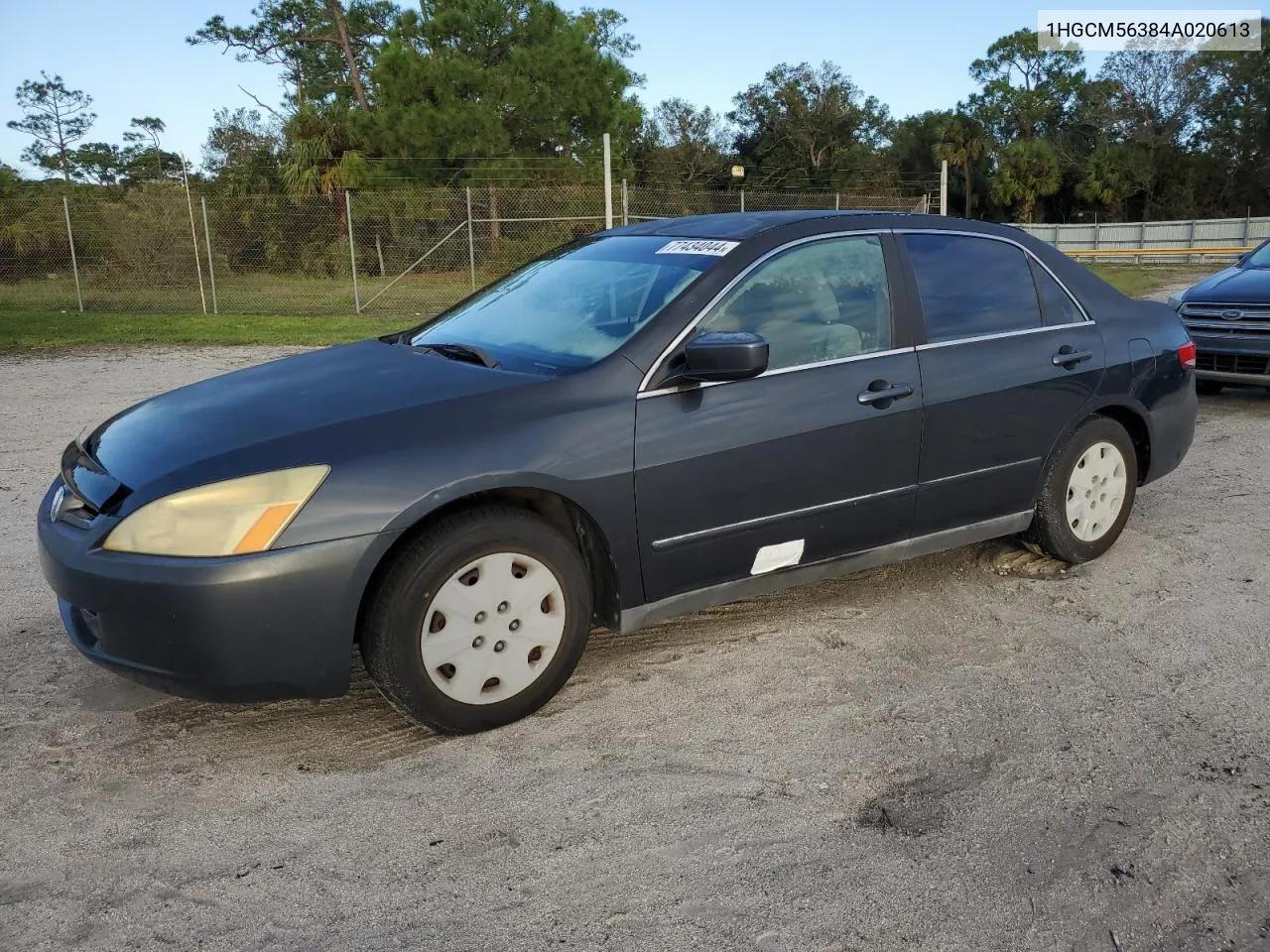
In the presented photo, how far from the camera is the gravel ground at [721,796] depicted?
8.08 ft

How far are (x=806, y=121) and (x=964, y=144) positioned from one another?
821 cm

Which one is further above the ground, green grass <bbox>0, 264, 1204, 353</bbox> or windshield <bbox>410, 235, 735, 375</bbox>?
windshield <bbox>410, 235, 735, 375</bbox>

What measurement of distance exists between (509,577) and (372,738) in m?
0.67

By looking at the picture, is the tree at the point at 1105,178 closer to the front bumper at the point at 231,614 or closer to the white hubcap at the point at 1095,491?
the white hubcap at the point at 1095,491

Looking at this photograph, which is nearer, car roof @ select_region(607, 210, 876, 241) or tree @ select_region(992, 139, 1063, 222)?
car roof @ select_region(607, 210, 876, 241)

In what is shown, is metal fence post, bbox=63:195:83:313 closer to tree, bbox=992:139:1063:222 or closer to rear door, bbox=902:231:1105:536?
rear door, bbox=902:231:1105:536

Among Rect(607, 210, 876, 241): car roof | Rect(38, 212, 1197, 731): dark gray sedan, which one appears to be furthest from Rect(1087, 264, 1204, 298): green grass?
Rect(607, 210, 876, 241): car roof

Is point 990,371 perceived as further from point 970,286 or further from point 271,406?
point 271,406

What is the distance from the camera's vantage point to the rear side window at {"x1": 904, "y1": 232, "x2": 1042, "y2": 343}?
4.25 metres

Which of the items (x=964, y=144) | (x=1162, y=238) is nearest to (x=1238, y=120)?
(x=964, y=144)

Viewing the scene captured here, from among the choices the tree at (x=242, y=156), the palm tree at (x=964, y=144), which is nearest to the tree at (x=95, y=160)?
the tree at (x=242, y=156)

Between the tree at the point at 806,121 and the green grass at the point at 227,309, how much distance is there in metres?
33.4

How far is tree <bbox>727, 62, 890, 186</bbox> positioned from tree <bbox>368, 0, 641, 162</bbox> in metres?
23.4

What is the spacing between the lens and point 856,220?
4207mm
